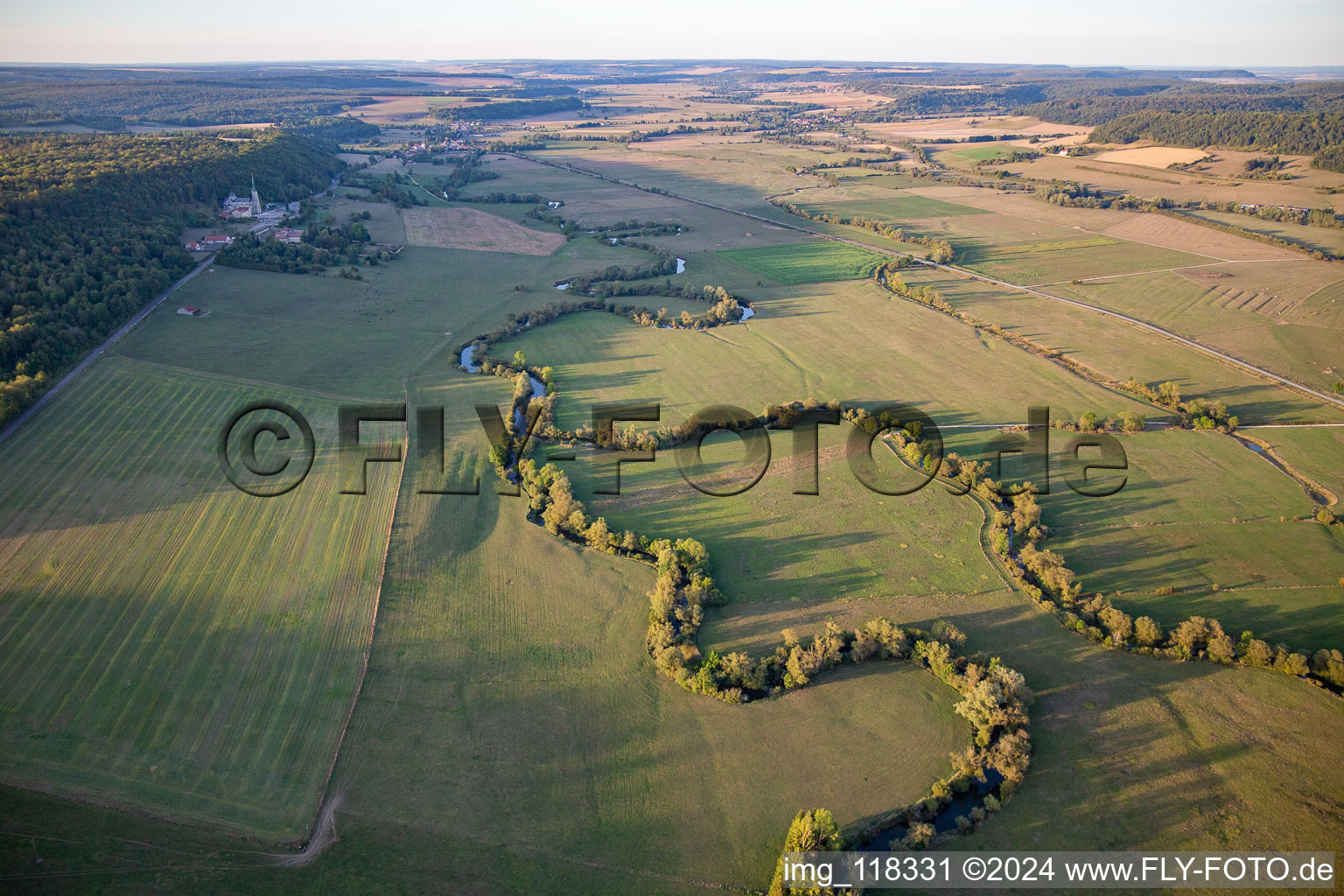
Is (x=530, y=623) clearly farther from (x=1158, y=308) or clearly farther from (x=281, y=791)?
(x=1158, y=308)

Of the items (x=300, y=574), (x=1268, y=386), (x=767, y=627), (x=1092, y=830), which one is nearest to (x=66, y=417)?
(x=300, y=574)

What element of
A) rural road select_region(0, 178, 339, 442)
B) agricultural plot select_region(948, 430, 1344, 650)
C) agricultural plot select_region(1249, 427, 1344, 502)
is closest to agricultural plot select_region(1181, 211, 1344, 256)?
agricultural plot select_region(1249, 427, 1344, 502)

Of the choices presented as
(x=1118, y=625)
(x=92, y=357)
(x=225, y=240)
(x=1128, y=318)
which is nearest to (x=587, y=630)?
(x=1118, y=625)

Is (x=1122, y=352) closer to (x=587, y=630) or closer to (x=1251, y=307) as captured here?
(x=1251, y=307)

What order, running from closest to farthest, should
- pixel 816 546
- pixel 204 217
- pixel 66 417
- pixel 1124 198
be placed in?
pixel 816 546
pixel 66 417
pixel 204 217
pixel 1124 198

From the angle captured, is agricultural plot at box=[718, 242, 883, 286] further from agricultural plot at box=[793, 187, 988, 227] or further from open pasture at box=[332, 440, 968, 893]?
open pasture at box=[332, 440, 968, 893]
